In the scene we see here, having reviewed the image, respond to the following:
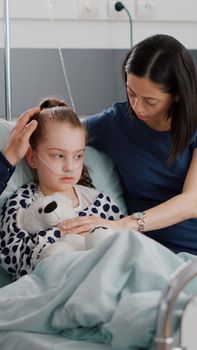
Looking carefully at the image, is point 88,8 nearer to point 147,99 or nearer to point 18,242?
point 147,99

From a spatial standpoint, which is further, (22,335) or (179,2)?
(179,2)

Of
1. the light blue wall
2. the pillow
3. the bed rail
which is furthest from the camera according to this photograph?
the light blue wall

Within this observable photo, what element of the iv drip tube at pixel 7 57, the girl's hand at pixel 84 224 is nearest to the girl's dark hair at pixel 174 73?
the girl's hand at pixel 84 224

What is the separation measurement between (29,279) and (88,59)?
211 cm

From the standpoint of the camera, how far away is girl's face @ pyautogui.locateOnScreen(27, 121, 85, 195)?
93.6 inches

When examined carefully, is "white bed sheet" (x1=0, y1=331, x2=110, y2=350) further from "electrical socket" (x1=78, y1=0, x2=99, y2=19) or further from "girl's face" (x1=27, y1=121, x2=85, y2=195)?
"electrical socket" (x1=78, y1=0, x2=99, y2=19)

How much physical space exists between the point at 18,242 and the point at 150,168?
53 centimetres

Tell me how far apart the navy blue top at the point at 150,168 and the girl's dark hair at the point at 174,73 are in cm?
7

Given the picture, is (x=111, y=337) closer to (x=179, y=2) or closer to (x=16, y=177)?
(x=16, y=177)

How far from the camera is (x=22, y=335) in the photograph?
5.88 feet

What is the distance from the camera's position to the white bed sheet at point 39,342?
5.45 ft


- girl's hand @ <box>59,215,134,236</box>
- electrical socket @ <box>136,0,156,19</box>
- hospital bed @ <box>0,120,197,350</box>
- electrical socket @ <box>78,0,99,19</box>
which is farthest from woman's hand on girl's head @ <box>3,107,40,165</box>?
electrical socket @ <box>136,0,156,19</box>

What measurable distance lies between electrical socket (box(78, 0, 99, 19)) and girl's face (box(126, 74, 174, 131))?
150cm

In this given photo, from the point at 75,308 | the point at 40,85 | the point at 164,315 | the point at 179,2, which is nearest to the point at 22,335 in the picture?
the point at 75,308
